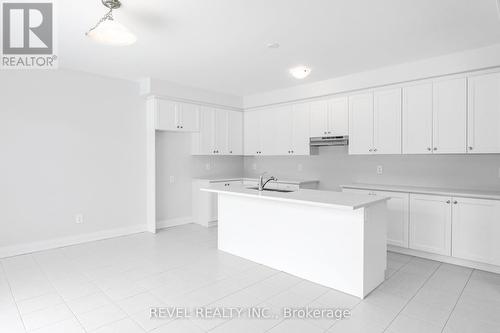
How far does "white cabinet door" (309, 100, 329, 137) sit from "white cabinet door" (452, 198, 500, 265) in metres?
2.16

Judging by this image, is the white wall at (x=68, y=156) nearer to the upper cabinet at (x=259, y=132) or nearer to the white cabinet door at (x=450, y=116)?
the upper cabinet at (x=259, y=132)

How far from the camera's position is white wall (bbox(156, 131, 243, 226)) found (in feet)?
17.3

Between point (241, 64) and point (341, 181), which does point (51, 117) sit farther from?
point (341, 181)

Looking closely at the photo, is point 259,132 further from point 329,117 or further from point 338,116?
point 338,116

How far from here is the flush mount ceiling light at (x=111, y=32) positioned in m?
2.25

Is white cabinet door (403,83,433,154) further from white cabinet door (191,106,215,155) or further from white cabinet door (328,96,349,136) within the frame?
white cabinet door (191,106,215,155)

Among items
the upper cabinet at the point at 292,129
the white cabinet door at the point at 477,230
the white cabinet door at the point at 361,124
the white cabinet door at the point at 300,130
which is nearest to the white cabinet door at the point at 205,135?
the upper cabinet at the point at 292,129

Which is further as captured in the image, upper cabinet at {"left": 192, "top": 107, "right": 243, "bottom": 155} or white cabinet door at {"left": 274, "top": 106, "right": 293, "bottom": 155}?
upper cabinet at {"left": 192, "top": 107, "right": 243, "bottom": 155}

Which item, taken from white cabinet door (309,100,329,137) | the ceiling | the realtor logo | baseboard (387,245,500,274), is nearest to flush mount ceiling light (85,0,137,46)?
the ceiling

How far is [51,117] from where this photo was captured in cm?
409

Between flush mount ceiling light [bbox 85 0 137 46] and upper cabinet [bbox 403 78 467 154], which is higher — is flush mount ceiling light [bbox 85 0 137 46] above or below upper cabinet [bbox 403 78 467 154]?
above

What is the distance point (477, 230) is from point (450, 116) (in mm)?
1394

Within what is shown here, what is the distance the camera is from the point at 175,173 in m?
A: 5.48

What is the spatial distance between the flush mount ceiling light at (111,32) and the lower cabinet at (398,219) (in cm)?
350
